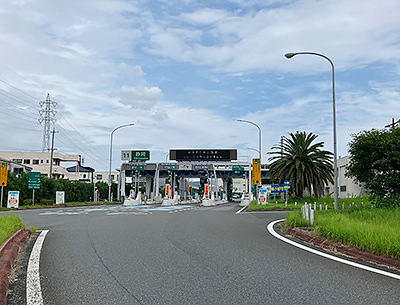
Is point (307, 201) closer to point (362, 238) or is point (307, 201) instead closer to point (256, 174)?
point (256, 174)

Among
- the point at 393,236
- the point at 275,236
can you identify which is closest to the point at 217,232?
the point at 275,236

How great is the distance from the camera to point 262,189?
132ft

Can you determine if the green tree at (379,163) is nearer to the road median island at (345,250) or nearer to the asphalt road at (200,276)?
the road median island at (345,250)

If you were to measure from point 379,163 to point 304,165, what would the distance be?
17.4m

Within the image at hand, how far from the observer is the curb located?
571cm

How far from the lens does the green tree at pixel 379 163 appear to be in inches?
710

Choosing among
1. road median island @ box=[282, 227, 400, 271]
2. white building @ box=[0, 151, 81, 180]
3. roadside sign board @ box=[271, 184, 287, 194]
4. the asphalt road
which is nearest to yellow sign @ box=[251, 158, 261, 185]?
roadside sign board @ box=[271, 184, 287, 194]

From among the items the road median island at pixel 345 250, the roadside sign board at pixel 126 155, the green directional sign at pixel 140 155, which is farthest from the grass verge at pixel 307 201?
the green directional sign at pixel 140 155

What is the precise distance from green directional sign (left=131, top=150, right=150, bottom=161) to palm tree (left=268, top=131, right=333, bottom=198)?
43097 millimetres

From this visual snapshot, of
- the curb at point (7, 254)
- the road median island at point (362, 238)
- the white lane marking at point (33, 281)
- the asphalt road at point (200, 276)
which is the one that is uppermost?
the road median island at point (362, 238)

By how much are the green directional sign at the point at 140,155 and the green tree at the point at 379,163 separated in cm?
5978

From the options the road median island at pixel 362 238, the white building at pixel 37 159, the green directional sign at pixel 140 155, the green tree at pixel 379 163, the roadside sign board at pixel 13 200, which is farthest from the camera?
the white building at pixel 37 159

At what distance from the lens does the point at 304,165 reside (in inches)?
1398

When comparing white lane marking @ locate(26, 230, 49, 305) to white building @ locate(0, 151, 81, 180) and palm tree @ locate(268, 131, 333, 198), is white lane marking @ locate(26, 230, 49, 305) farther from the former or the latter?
white building @ locate(0, 151, 81, 180)
